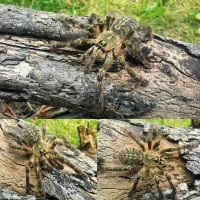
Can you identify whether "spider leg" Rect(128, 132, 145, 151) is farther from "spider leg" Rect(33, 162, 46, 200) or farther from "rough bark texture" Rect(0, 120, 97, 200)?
"spider leg" Rect(33, 162, 46, 200)

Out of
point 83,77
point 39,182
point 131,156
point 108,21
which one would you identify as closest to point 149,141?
point 131,156

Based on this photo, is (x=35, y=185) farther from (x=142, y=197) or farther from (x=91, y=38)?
(x=91, y=38)

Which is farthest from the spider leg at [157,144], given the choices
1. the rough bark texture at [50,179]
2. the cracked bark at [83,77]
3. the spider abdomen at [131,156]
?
the rough bark texture at [50,179]

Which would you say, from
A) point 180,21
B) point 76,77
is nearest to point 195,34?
point 180,21

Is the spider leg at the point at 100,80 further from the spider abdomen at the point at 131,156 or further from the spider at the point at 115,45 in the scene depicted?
the spider abdomen at the point at 131,156

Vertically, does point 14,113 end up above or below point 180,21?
below

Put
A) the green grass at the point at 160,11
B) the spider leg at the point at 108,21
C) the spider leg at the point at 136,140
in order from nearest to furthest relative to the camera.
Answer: the spider leg at the point at 136,140, the spider leg at the point at 108,21, the green grass at the point at 160,11
